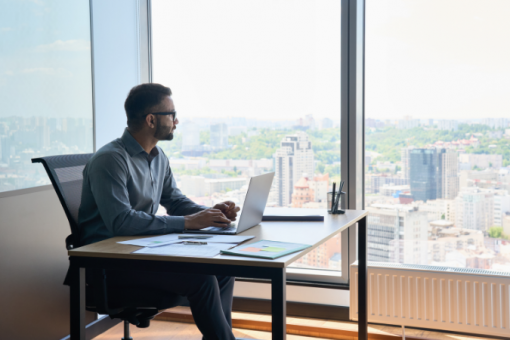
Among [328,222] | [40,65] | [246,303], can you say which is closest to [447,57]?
[328,222]

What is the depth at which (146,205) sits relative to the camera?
213 cm

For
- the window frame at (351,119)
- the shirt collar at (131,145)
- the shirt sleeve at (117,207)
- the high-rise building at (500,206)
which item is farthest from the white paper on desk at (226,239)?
the high-rise building at (500,206)

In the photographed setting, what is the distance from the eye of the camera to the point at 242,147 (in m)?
3.35

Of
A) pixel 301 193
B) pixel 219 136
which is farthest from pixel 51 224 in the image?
pixel 301 193

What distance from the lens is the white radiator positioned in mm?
2580

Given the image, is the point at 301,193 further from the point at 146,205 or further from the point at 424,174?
the point at 146,205

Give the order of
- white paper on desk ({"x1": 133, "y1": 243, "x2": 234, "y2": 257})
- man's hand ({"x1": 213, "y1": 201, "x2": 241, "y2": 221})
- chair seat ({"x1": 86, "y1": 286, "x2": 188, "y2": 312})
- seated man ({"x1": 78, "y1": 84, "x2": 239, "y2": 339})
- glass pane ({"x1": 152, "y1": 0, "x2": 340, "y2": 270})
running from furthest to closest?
glass pane ({"x1": 152, "y1": 0, "x2": 340, "y2": 270}), man's hand ({"x1": 213, "y1": 201, "x2": 241, "y2": 221}), chair seat ({"x1": 86, "y1": 286, "x2": 188, "y2": 312}), seated man ({"x1": 78, "y1": 84, "x2": 239, "y2": 339}), white paper on desk ({"x1": 133, "y1": 243, "x2": 234, "y2": 257})

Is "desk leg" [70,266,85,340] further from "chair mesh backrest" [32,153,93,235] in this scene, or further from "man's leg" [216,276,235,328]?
"man's leg" [216,276,235,328]

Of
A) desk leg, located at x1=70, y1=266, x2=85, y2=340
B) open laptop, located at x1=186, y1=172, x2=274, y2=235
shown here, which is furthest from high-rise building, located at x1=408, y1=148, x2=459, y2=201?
desk leg, located at x1=70, y1=266, x2=85, y2=340

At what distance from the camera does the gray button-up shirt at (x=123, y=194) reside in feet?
6.02

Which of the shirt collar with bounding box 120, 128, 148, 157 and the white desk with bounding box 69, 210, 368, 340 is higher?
the shirt collar with bounding box 120, 128, 148, 157

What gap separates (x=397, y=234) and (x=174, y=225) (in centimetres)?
162

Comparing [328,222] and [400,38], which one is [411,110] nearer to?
[400,38]

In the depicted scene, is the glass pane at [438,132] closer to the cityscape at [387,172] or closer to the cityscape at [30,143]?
the cityscape at [387,172]
